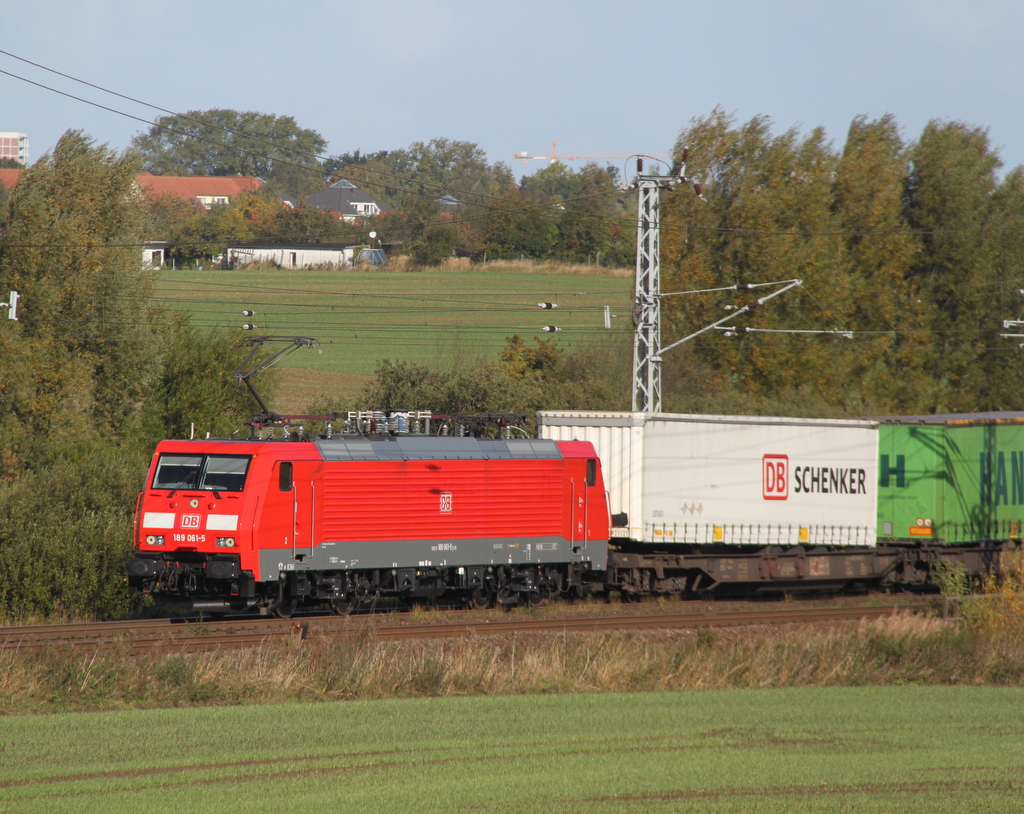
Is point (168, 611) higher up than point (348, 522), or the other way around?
point (348, 522)

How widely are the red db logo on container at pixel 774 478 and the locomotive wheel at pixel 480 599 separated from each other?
6.46m

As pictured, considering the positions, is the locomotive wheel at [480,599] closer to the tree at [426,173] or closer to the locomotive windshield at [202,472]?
the locomotive windshield at [202,472]

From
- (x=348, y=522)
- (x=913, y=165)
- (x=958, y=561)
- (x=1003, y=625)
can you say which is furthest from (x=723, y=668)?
(x=913, y=165)

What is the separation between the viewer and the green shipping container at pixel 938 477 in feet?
88.9

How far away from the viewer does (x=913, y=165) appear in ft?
172

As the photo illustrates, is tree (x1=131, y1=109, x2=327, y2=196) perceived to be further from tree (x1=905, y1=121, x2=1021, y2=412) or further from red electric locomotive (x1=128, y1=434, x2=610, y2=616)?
red electric locomotive (x1=128, y1=434, x2=610, y2=616)

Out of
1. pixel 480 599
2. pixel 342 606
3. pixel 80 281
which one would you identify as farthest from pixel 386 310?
pixel 342 606

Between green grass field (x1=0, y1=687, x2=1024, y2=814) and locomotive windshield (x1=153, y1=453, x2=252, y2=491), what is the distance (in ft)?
23.4

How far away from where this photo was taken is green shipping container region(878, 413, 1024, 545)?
27094 millimetres

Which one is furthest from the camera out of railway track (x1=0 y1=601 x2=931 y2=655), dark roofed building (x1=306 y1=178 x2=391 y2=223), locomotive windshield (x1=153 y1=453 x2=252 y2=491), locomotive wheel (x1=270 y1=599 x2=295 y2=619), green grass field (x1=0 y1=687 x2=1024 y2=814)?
dark roofed building (x1=306 y1=178 x2=391 y2=223)

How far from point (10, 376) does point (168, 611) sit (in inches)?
640

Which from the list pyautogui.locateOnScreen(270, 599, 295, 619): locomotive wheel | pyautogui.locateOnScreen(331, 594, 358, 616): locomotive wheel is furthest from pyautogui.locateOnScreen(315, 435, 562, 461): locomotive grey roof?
pyautogui.locateOnScreen(270, 599, 295, 619): locomotive wheel

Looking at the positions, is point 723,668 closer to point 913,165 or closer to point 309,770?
point 309,770

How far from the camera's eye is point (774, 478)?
85.6ft
